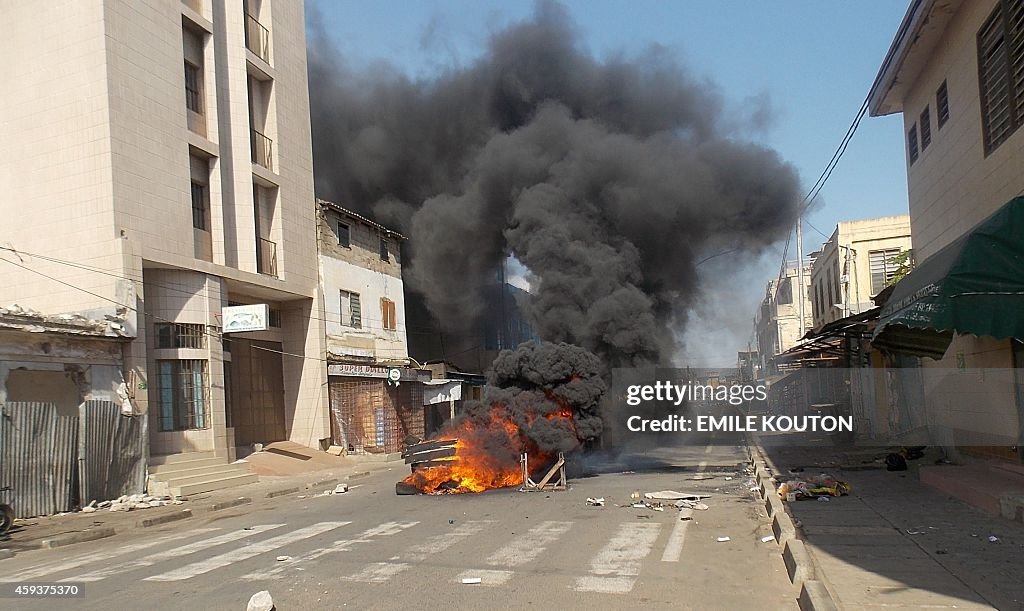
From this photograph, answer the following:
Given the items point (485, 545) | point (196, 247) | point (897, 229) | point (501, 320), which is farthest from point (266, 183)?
point (897, 229)

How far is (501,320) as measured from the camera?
33812 mm

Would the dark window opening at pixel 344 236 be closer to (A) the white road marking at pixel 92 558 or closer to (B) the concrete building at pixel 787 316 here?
(A) the white road marking at pixel 92 558

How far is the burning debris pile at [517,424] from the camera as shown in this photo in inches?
514

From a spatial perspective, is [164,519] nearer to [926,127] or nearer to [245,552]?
[245,552]

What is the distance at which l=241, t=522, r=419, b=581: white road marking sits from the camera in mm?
6836

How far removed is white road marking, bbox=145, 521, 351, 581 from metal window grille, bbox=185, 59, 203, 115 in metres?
13.3

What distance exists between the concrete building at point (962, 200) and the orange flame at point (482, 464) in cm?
603

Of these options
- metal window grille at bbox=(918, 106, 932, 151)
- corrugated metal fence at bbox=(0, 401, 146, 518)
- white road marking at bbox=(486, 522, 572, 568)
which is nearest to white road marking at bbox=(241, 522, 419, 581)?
white road marking at bbox=(486, 522, 572, 568)

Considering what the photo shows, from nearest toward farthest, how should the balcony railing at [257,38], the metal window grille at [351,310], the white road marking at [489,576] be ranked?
the white road marking at [489,576]
the balcony railing at [257,38]
the metal window grille at [351,310]

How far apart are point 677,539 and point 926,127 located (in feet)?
31.6

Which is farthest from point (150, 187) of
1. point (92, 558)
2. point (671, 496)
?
point (671, 496)

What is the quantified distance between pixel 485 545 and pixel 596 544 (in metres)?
1.15

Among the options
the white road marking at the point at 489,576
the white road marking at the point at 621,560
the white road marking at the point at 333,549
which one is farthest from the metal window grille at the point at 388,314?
the white road marking at the point at 489,576

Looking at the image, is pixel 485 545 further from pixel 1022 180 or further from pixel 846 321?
pixel 846 321
